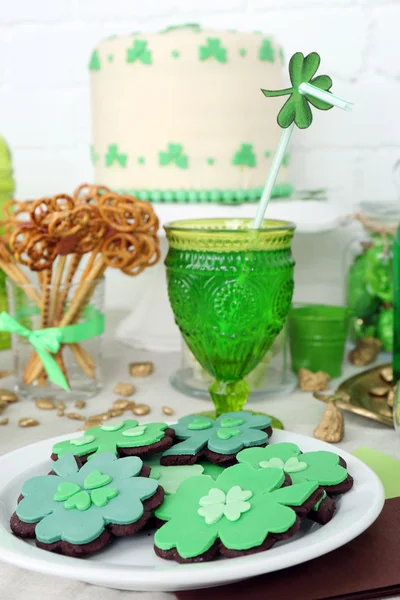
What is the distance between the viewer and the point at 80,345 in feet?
2.67

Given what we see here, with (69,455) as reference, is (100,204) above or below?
above

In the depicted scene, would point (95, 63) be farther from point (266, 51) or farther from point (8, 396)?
point (8, 396)

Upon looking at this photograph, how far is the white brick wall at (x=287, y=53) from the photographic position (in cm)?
115

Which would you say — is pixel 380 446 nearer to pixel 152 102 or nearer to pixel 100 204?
pixel 100 204

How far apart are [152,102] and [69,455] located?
0.56 m

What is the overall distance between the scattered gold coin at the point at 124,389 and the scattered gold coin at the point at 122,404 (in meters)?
0.04

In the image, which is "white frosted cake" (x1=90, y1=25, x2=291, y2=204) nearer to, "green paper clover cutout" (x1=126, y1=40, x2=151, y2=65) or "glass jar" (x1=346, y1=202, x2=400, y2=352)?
"green paper clover cutout" (x1=126, y1=40, x2=151, y2=65)

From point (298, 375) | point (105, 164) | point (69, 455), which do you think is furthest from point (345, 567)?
point (105, 164)

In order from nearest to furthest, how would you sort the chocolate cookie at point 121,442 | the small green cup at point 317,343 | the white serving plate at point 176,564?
the white serving plate at point 176,564 → the chocolate cookie at point 121,442 → the small green cup at point 317,343

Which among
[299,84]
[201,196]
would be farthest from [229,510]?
[201,196]

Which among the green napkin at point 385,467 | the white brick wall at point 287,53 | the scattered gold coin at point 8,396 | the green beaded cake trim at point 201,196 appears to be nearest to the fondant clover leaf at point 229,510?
the green napkin at point 385,467

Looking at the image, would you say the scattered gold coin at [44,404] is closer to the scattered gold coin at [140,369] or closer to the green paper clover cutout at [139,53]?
the scattered gold coin at [140,369]

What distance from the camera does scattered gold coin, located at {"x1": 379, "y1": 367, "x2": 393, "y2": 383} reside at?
0.79m

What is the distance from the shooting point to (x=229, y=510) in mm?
399
